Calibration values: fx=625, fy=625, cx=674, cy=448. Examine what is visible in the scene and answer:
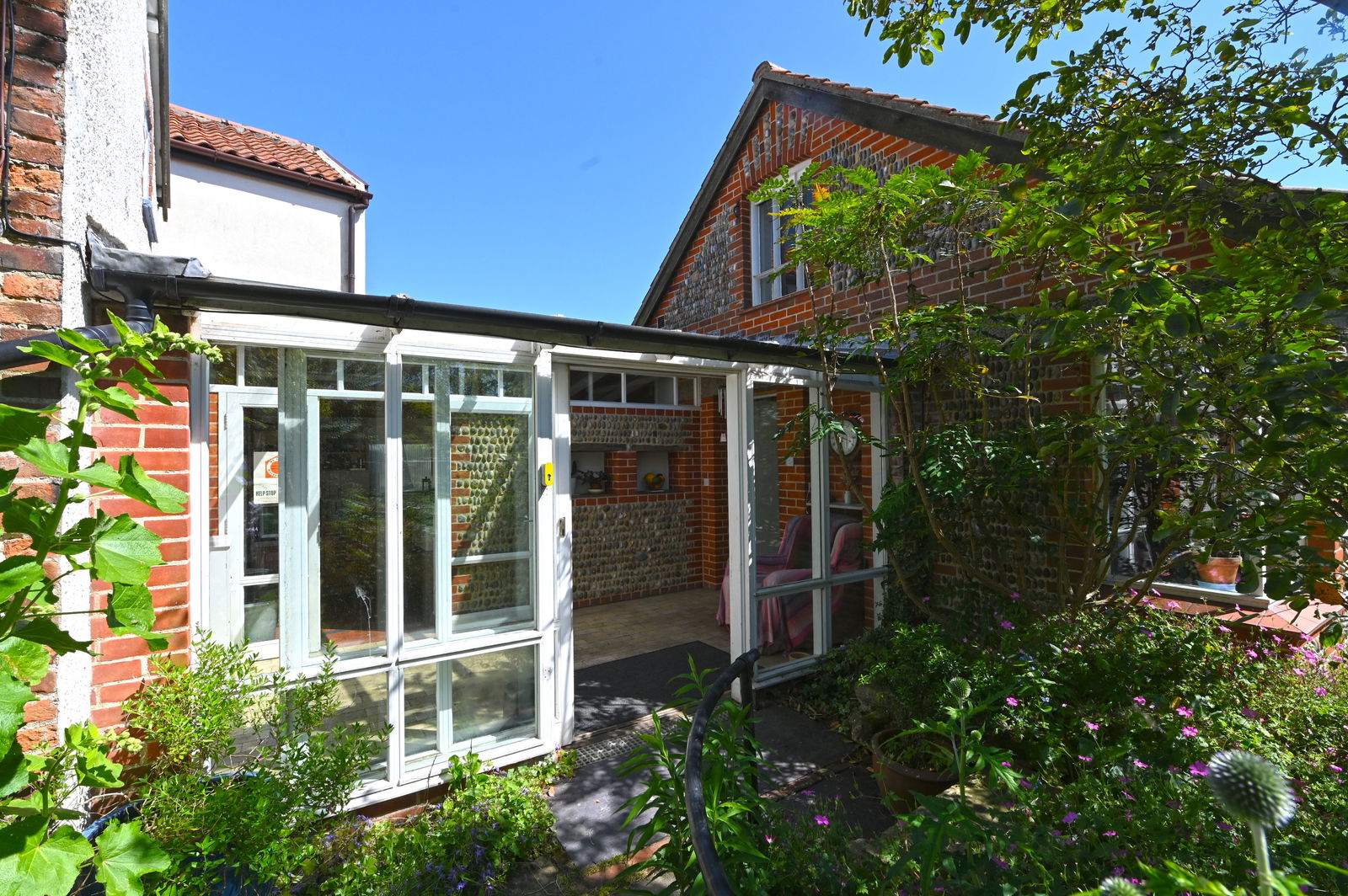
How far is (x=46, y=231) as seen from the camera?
6.95ft

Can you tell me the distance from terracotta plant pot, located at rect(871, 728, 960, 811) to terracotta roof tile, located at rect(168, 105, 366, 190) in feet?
34.3

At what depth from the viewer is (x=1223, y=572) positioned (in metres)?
3.91

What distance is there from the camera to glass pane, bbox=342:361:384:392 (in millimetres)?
3197

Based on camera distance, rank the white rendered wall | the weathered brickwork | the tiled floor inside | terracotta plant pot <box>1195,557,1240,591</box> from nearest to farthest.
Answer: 1. terracotta plant pot <box>1195,557,1240,591</box>
2. the tiled floor inside
3. the weathered brickwork
4. the white rendered wall

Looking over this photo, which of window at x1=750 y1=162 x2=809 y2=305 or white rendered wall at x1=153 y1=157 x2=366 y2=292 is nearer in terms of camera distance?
window at x1=750 y1=162 x2=809 y2=305

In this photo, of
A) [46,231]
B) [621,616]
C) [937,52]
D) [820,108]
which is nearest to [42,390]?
[46,231]

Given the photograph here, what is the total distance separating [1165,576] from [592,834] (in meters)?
4.01

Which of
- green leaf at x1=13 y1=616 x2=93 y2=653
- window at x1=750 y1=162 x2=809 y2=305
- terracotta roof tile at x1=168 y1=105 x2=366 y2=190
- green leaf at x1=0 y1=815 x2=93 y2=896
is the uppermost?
terracotta roof tile at x1=168 y1=105 x2=366 y2=190

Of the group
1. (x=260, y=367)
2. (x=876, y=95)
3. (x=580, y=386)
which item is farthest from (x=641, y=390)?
(x=260, y=367)

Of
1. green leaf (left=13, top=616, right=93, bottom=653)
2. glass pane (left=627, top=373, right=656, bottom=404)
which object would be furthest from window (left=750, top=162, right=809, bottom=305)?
green leaf (left=13, top=616, right=93, bottom=653)

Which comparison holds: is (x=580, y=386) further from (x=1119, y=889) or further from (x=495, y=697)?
(x=1119, y=889)

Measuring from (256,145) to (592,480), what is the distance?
7.45m

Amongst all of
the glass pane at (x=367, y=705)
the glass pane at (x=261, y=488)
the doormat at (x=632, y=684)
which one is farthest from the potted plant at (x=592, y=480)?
the glass pane at (x=261, y=488)

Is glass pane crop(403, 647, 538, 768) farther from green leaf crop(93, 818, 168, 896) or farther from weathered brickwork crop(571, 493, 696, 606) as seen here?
weathered brickwork crop(571, 493, 696, 606)
